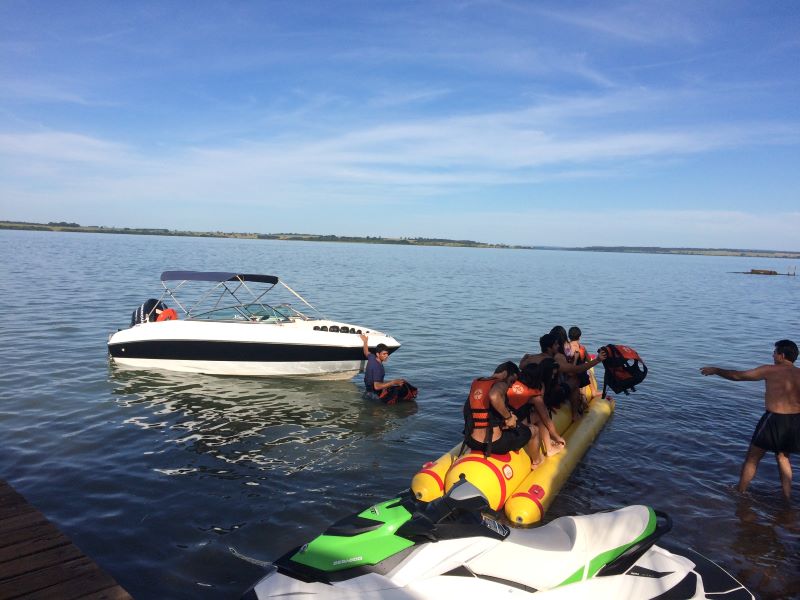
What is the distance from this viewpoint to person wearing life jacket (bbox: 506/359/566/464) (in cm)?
729

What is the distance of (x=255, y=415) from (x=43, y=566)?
20.8 ft

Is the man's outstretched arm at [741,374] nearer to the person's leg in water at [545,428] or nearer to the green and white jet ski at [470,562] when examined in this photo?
the person's leg in water at [545,428]

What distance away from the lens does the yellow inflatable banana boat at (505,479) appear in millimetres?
6664

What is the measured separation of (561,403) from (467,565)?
19.4ft

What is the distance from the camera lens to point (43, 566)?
15.1 feet

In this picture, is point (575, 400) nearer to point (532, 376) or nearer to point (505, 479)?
point (532, 376)

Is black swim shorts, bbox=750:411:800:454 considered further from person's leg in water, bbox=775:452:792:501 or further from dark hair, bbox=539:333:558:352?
dark hair, bbox=539:333:558:352

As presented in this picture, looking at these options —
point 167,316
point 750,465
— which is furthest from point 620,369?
point 167,316

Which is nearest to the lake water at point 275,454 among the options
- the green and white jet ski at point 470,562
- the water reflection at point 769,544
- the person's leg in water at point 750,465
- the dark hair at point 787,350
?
the water reflection at point 769,544

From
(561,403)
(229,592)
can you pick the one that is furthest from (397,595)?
(561,403)

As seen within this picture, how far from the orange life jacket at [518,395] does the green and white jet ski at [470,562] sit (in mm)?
2722

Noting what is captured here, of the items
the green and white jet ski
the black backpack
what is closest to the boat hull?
the black backpack

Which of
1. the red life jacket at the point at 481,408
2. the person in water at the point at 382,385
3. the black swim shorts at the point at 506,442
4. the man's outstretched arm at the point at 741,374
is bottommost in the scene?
the person in water at the point at 382,385

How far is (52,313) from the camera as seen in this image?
21391 mm
